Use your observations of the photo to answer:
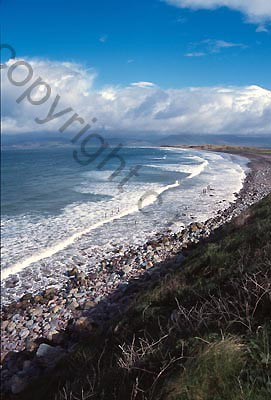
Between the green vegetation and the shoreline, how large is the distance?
5.61 feet

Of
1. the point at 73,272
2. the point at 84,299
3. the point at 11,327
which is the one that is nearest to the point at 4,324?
the point at 11,327

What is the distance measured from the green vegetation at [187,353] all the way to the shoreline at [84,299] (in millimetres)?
1709

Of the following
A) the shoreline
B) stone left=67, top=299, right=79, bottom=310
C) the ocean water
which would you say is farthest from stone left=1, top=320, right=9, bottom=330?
the ocean water

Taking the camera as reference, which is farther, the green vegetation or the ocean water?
the ocean water

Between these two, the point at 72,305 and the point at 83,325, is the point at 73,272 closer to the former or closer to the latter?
the point at 72,305

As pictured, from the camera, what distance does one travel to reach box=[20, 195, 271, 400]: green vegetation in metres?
2.86

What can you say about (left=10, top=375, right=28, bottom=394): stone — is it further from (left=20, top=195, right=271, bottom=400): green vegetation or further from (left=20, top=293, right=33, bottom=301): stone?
(left=20, top=293, right=33, bottom=301): stone

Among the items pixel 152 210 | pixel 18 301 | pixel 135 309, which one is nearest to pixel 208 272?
pixel 135 309

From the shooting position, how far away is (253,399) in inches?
100

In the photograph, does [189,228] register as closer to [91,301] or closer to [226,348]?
[91,301]

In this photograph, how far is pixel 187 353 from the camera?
3.35 meters

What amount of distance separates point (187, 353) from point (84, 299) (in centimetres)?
621

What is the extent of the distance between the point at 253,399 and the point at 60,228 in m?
14.7

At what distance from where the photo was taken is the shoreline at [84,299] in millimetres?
7449
